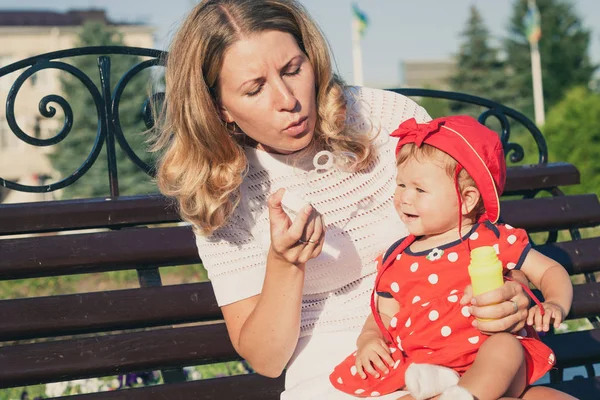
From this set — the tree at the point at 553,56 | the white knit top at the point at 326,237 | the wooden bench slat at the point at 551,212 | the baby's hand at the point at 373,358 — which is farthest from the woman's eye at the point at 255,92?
the tree at the point at 553,56

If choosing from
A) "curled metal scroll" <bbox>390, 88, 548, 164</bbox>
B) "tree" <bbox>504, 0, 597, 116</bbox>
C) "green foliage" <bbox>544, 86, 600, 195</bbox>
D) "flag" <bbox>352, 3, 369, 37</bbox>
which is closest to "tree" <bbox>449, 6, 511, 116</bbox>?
"tree" <bbox>504, 0, 597, 116</bbox>

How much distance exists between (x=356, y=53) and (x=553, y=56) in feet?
48.5

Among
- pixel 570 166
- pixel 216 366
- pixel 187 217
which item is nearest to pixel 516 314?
pixel 187 217

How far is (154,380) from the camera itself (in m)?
4.00

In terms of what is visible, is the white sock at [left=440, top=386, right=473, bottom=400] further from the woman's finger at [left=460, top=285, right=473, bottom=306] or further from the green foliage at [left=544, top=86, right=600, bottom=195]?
the green foliage at [left=544, top=86, right=600, bottom=195]

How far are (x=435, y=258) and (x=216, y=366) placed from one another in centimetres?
256

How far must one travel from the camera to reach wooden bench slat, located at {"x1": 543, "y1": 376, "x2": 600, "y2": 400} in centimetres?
299

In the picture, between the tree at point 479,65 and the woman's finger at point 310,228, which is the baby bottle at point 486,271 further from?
the tree at point 479,65

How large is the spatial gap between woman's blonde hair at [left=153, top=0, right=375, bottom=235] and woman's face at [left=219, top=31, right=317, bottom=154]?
55 mm

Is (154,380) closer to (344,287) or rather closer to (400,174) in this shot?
(344,287)

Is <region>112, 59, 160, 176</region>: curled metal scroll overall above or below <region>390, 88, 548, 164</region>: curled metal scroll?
above

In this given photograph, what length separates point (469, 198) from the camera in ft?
7.30

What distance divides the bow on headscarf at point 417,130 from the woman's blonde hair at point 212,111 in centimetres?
29

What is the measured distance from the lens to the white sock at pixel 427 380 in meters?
2.04
